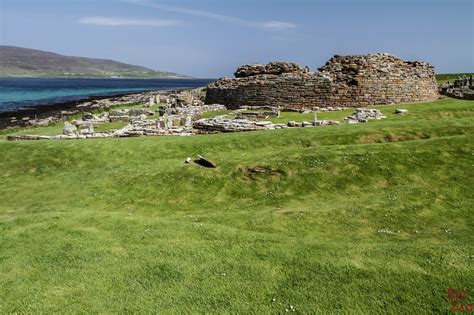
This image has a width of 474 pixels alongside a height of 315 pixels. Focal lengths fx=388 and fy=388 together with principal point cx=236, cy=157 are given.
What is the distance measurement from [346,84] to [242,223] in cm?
2841

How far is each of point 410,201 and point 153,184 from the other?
10804mm

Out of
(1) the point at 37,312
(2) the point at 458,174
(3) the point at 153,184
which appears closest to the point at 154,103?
(3) the point at 153,184

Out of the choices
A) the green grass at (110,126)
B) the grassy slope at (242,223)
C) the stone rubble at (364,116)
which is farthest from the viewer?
the green grass at (110,126)

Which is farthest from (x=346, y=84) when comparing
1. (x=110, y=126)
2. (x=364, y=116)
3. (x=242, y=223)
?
(x=242, y=223)

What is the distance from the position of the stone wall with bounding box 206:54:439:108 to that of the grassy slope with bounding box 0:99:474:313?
14.2m

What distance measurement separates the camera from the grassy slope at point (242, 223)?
8711 millimetres

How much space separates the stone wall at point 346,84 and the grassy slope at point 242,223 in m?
14.2

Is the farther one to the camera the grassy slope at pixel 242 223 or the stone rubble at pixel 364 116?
the stone rubble at pixel 364 116

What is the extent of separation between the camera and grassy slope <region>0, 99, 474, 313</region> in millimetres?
8711

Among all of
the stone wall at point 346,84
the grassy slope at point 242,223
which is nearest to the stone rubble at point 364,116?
the grassy slope at point 242,223

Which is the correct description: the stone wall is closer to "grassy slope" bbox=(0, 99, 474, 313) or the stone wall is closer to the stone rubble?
the stone rubble

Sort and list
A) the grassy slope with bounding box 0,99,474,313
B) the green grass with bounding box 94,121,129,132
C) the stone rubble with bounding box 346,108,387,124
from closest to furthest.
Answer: the grassy slope with bounding box 0,99,474,313
the stone rubble with bounding box 346,108,387,124
the green grass with bounding box 94,121,129,132

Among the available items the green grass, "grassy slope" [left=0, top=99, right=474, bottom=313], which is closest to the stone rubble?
"grassy slope" [left=0, top=99, right=474, bottom=313]

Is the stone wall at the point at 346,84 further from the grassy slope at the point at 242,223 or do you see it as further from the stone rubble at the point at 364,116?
the grassy slope at the point at 242,223
